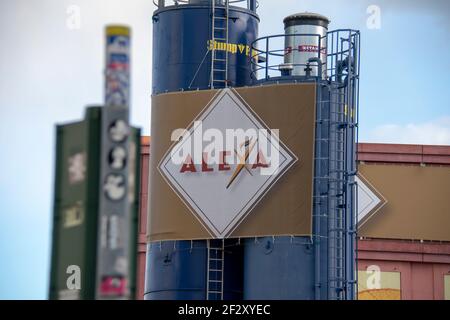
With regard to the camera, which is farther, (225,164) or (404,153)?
(404,153)

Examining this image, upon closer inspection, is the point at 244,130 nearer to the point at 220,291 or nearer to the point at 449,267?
the point at 220,291

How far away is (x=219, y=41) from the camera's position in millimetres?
49219

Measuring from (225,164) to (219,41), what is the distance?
443 centimetres

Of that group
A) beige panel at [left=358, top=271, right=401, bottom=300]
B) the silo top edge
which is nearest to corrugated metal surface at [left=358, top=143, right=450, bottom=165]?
beige panel at [left=358, top=271, right=401, bottom=300]

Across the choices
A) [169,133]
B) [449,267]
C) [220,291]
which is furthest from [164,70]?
[449,267]

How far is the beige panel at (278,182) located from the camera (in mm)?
46656

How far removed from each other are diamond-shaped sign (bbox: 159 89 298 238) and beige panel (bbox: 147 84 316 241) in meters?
0.24

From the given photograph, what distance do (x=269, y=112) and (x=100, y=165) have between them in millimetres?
26753

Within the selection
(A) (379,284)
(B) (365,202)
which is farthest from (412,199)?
(B) (365,202)

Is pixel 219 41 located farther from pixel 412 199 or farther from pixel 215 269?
A: pixel 412 199

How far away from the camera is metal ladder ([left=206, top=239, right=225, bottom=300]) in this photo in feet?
156

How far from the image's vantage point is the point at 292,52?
162 ft

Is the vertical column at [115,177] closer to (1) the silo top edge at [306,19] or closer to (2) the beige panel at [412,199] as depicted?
(1) the silo top edge at [306,19]
